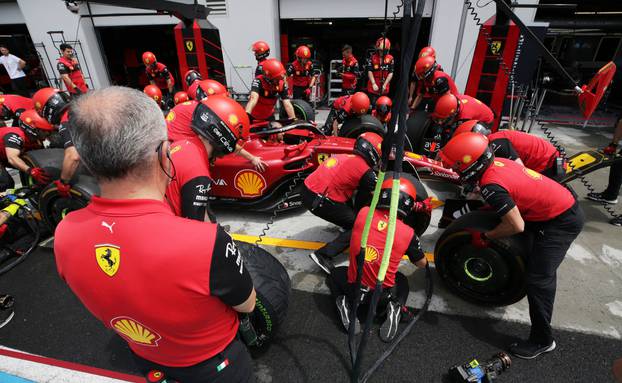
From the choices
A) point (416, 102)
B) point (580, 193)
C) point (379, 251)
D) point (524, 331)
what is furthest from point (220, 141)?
point (580, 193)

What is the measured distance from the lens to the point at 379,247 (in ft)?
7.86

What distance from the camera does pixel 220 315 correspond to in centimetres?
117

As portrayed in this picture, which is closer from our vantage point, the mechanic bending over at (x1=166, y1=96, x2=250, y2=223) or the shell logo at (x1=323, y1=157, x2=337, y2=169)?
the mechanic bending over at (x1=166, y1=96, x2=250, y2=223)

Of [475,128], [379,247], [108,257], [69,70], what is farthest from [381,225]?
[69,70]

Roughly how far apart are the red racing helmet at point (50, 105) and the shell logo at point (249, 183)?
7.36ft

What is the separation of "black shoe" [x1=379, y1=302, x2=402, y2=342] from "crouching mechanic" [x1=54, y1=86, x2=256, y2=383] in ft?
6.02

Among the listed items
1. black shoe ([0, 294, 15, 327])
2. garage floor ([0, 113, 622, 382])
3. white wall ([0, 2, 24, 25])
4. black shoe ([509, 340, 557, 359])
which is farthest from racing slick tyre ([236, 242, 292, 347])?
white wall ([0, 2, 24, 25])

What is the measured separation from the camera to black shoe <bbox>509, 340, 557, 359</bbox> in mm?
2340

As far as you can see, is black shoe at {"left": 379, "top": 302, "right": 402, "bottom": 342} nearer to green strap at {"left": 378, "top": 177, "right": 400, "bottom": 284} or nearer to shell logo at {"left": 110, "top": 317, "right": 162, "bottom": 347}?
green strap at {"left": 378, "top": 177, "right": 400, "bottom": 284}

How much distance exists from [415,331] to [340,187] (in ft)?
5.21

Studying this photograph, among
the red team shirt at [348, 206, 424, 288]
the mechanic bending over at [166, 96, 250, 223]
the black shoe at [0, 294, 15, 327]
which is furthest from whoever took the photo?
the black shoe at [0, 294, 15, 327]

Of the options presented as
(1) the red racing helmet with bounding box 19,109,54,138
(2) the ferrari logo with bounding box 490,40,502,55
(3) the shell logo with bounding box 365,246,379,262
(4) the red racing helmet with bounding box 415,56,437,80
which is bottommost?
(3) the shell logo with bounding box 365,246,379,262

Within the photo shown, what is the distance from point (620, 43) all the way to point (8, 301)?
1838 cm

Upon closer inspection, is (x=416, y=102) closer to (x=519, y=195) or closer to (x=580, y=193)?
(x=580, y=193)
